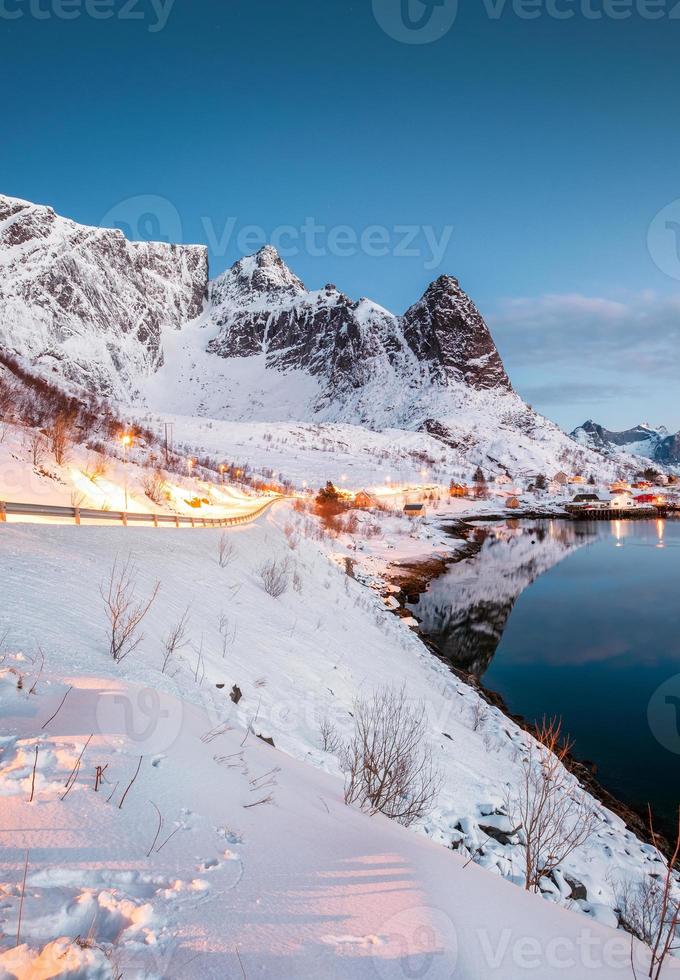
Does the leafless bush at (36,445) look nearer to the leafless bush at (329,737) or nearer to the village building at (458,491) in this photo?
the leafless bush at (329,737)

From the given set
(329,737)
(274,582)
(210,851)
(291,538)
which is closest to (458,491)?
(291,538)

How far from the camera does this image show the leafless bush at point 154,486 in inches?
1156

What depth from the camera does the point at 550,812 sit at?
5293 mm

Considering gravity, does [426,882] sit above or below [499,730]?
above

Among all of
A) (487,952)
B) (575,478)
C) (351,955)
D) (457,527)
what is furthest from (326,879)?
(575,478)

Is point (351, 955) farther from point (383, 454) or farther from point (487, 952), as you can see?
point (383, 454)

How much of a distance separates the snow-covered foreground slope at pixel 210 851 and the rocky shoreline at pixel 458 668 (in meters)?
2.38

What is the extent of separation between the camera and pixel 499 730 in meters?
11.4

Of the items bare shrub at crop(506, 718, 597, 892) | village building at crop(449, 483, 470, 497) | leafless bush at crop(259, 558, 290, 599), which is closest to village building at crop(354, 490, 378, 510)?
village building at crop(449, 483, 470, 497)

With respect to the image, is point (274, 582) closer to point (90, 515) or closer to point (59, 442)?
point (90, 515)

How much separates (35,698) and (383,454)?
421 ft
